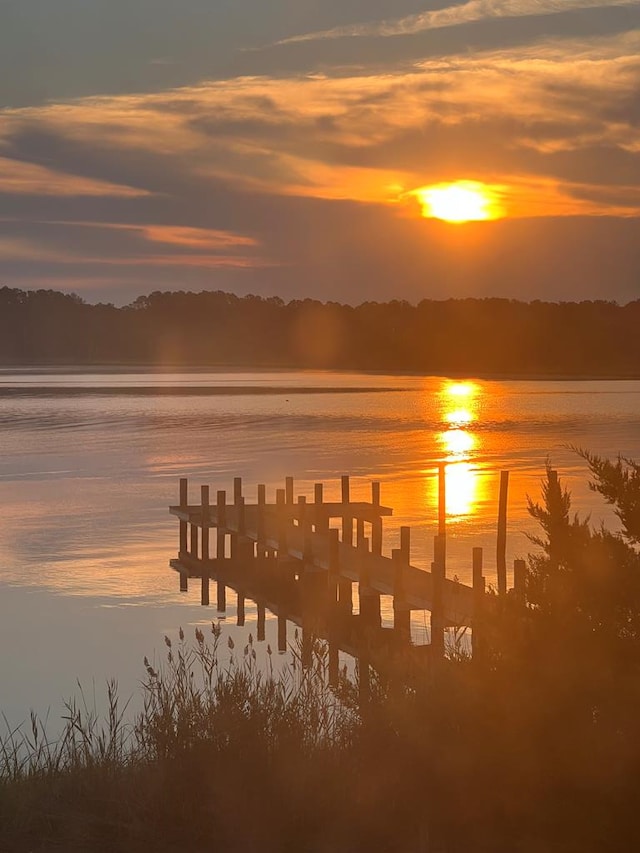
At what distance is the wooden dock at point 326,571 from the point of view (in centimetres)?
1435

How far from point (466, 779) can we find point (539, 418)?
65011 mm

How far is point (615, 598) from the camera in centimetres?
710

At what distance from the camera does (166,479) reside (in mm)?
37406

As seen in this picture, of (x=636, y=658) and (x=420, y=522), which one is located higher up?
(x=636, y=658)

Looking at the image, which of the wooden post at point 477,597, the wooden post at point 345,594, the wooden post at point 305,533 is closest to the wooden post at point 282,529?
the wooden post at point 305,533

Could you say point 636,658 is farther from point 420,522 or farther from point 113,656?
point 420,522

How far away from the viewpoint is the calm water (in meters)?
17.2

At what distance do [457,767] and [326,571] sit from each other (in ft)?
38.6

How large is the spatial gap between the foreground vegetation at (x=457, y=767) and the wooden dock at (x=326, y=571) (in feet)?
11.8

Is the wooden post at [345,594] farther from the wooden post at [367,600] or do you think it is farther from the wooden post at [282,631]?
the wooden post at [367,600]

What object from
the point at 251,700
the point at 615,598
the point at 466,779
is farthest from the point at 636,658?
the point at 251,700

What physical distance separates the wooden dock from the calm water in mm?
721

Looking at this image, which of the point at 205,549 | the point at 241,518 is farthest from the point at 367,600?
the point at 205,549

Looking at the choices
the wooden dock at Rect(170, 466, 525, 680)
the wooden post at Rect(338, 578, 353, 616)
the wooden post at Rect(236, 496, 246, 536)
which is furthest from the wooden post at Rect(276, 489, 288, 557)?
the wooden post at Rect(338, 578, 353, 616)
